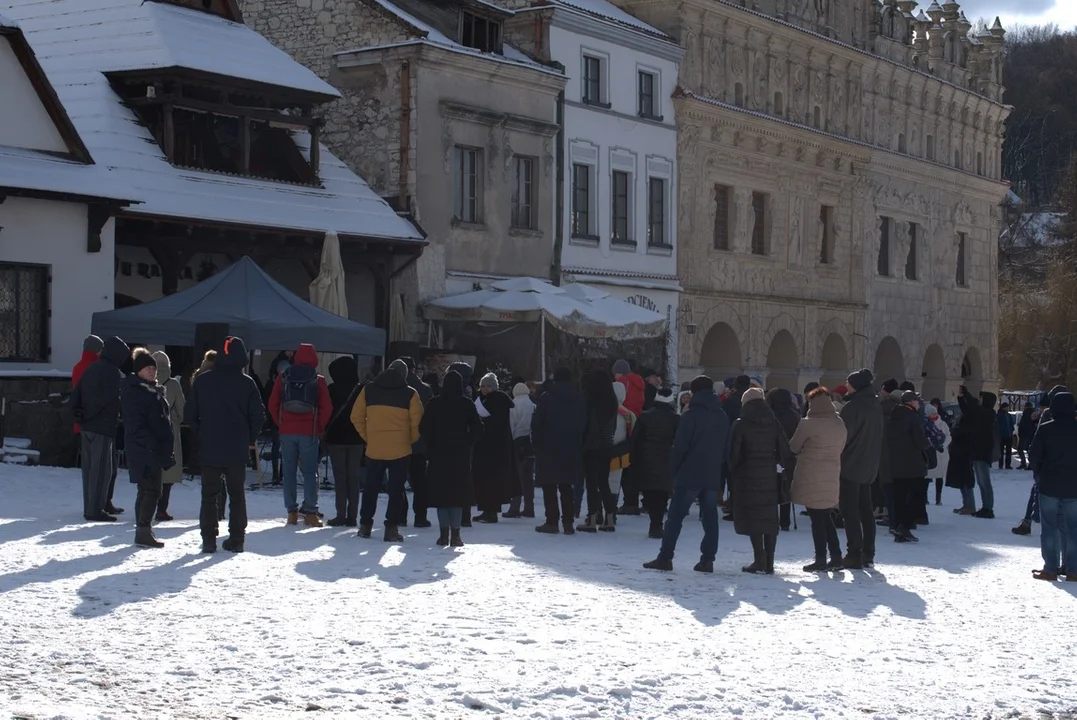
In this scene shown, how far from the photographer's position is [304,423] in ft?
56.4

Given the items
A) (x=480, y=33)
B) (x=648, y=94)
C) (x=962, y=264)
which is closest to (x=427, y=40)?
(x=480, y=33)

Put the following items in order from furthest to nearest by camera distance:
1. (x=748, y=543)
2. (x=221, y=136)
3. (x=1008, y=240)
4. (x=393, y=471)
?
(x=1008, y=240), (x=221, y=136), (x=748, y=543), (x=393, y=471)

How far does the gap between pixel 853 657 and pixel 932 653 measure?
600mm

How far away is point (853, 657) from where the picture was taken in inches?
424

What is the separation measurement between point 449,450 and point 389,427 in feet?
2.18

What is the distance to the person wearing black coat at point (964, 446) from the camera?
2264 centimetres

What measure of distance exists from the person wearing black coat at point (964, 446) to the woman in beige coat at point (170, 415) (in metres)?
9.90

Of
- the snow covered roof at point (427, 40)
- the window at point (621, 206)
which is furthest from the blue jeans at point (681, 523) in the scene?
the window at point (621, 206)

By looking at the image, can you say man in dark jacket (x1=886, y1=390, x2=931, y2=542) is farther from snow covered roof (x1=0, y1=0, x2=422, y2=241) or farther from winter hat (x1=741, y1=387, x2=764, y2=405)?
snow covered roof (x1=0, y1=0, x2=422, y2=241)

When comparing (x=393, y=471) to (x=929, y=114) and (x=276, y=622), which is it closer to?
(x=276, y=622)

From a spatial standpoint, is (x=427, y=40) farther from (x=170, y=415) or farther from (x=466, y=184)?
(x=170, y=415)

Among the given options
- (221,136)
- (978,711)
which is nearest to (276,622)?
(978,711)

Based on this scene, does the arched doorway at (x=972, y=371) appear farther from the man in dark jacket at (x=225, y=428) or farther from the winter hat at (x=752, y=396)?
the man in dark jacket at (x=225, y=428)

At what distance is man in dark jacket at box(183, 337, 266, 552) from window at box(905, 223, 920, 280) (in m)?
38.4
